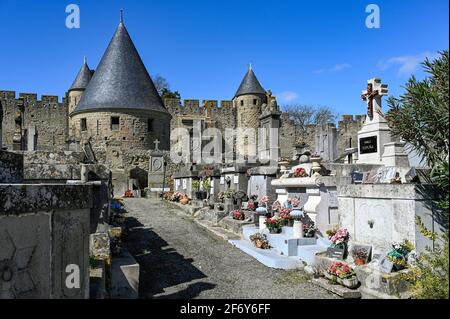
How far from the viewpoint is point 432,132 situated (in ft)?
15.0

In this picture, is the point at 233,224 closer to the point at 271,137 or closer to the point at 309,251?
the point at 309,251

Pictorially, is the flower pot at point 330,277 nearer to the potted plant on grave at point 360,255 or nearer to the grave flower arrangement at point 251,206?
the potted plant on grave at point 360,255

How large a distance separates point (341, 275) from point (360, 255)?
0.68 metres

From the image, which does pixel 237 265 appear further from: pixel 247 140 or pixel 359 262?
pixel 247 140

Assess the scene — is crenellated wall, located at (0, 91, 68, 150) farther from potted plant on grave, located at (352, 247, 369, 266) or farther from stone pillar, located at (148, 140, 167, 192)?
potted plant on grave, located at (352, 247, 369, 266)

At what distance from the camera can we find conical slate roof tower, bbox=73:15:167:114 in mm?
26828

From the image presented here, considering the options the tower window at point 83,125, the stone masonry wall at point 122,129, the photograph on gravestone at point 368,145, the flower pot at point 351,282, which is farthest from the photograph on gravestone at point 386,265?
the tower window at point 83,125

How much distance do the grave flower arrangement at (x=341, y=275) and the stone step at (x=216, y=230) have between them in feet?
12.2

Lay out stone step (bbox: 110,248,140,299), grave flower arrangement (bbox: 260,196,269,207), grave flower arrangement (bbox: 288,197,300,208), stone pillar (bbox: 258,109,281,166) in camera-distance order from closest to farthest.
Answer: stone step (bbox: 110,248,140,299), grave flower arrangement (bbox: 288,197,300,208), grave flower arrangement (bbox: 260,196,269,207), stone pillar (bbox: 258,109,281,166)

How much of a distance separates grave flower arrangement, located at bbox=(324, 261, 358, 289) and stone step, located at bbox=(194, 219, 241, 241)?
12.2ft

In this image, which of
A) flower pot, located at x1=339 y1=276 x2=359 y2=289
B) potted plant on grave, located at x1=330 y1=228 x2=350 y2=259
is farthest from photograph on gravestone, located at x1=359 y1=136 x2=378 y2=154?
flower pot, located at x1=339 y1=276 x2=359 y2=289

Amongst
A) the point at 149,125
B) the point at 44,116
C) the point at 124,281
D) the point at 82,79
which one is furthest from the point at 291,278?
the point at 44,116
